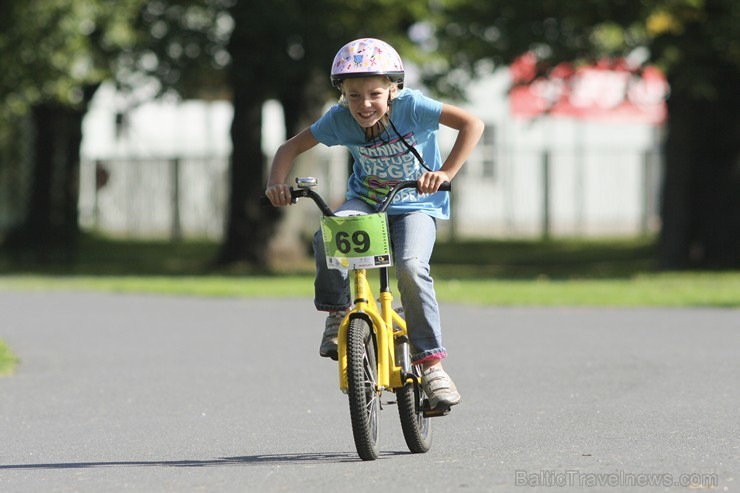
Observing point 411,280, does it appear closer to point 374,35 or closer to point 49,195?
point 374,35

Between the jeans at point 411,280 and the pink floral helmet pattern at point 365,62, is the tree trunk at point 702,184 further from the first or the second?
the pink floral helmet pattern at point 365,62

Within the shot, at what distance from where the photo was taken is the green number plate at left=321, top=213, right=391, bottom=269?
6484 mm

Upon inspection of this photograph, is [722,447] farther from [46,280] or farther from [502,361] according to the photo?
[46,280]

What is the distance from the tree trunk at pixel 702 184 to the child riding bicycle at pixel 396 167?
56.3 ft

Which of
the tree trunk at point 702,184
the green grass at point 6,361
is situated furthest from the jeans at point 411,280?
the tree trunk at point 702,184

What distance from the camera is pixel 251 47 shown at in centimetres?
2394

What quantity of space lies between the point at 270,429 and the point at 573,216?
28.2 meters

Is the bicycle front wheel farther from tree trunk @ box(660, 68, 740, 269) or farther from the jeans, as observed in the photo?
tree trunk @ box(660, 68, 740, 269)

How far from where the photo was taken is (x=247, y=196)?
1017 inches

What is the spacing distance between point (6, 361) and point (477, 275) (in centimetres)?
1380

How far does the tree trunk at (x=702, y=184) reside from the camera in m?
23.5

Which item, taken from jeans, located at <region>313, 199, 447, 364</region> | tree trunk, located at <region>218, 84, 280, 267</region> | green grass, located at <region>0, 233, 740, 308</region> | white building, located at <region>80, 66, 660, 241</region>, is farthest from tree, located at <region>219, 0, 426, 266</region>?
jeans, located at <region>313, 199, 447, 364</region>

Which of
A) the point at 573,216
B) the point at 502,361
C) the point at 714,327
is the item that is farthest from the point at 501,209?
the point at 502,361

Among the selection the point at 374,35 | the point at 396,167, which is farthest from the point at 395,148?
the point at 374,35
